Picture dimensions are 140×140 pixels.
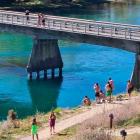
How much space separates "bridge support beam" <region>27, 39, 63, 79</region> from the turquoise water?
141cm

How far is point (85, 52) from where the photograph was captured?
76438mm

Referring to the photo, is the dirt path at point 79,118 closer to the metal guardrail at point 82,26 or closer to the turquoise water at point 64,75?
the turquoise water at point 64,75

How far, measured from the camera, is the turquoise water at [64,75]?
53531 mm

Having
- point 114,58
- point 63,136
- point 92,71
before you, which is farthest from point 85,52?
point 63,136

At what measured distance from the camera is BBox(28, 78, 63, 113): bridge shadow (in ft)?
171

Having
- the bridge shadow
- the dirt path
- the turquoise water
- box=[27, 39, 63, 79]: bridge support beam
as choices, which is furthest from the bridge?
the dirt path

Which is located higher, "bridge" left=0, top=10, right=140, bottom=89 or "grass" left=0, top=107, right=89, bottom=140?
"bridge" left=0, top=10, right=140, bottom=89

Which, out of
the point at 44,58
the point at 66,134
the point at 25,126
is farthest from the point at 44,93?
the point at 66,134

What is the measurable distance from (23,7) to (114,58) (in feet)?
218

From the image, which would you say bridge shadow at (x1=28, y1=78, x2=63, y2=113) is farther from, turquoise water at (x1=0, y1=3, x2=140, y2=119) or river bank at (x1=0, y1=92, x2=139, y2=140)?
river bank at (x1=0, y1=92, x2=139, y2=140)

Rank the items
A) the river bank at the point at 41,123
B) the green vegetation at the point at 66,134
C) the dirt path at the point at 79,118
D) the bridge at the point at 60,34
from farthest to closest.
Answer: the bridge at the point at 60,34
the river bank at the point at 41,123
the dirt path at the point at 79,118
the green vegetation at the point at 66,134

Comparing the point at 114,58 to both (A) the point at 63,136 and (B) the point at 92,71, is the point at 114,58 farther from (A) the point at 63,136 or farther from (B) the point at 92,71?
(A) the point at 63,136

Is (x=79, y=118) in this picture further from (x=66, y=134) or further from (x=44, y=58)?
(x=44, y=58)

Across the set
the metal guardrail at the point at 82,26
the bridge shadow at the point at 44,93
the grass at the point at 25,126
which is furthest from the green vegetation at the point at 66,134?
the metal guardrail at the point at 82,26
